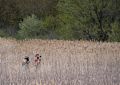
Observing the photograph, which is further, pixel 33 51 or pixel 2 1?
pixel 2 1

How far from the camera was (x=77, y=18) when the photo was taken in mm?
23844

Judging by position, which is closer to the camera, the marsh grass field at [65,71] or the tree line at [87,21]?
the marsh grass field at [65,71]

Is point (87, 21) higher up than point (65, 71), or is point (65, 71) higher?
point (65, 71)

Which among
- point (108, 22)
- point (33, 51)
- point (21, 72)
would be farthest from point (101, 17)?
point (21, 72)

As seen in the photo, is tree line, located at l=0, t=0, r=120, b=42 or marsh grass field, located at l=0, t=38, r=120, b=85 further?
tree line, located at l=0, t=0, r=120, b=42

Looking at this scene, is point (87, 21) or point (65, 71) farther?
point (87, 21)

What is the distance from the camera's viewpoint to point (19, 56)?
10.5 metres

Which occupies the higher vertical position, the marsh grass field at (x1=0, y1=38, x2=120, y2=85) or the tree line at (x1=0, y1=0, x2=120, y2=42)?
the marsh grass field at (x1=0, y1=38, x2=120, y2=85)

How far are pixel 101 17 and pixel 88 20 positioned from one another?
0.79 metres

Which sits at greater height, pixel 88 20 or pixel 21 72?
pixel 21 72

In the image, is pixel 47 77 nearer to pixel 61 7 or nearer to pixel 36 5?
pixel 61 7

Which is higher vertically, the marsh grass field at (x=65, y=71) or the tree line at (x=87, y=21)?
the marsh grass field at (x=65, y=71)

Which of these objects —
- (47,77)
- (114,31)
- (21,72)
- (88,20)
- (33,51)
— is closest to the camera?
(47,77)

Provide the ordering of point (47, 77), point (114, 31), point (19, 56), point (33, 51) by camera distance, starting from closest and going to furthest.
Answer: point (47, 77) < point (19, 56) < point (33, 51) < point (114, 31)
